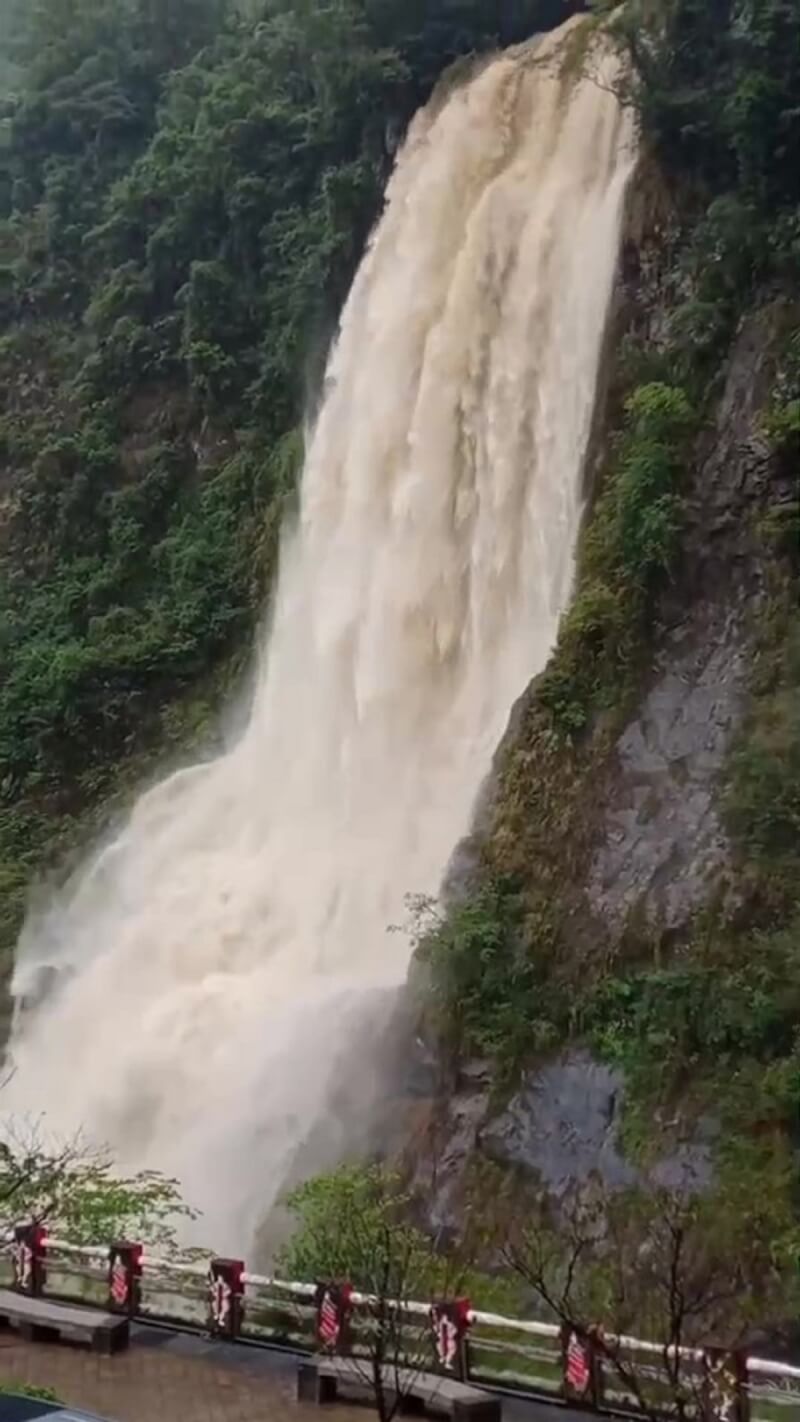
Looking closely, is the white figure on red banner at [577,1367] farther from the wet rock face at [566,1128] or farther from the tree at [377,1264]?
the wet rock face at [566,1128]

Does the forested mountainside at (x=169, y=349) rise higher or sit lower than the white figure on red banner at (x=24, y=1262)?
higher

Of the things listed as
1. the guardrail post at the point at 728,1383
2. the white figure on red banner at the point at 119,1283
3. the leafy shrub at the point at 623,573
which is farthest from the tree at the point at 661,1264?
the leafy shrub at the point at 623,573

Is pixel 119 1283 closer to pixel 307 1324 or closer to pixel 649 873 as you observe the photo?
pixel 307 1324

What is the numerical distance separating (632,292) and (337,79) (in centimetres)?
936

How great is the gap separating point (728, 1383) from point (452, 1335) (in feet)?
6.08

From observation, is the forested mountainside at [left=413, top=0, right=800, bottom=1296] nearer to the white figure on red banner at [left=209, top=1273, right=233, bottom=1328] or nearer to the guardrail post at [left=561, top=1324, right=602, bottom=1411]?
the guardrail post at [left=561, top=1324, right=602, bottom=1411]

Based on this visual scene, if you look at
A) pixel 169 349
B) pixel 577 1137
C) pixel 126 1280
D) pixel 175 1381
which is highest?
pixel 169 349

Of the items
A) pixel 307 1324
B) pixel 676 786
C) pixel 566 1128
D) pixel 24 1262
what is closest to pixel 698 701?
pixel 676 786

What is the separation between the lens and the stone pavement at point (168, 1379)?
8938 mm

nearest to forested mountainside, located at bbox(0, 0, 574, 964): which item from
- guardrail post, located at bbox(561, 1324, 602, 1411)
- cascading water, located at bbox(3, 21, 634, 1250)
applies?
cascading water, located at bbox(3, 21, 634, 1250)

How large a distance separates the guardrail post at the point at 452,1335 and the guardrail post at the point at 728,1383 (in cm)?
170

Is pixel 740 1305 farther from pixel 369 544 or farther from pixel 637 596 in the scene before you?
pixel 369 544

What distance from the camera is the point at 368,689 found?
61.0 ft

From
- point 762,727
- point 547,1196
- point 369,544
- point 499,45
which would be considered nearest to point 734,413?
point 762,727
